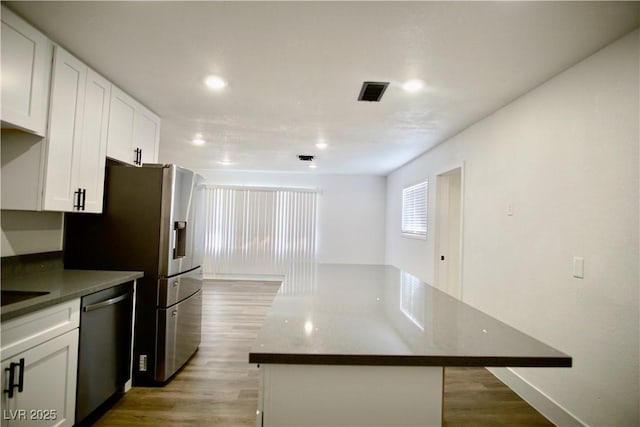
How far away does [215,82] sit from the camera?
2.55 m

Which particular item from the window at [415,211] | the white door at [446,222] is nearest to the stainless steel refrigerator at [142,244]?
the white door at [446,222]

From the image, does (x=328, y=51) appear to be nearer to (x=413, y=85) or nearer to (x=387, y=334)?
(x=413, y=85)

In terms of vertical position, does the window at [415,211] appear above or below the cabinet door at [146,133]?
below

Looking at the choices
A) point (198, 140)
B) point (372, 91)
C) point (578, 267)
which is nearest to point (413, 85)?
point (372, 91)

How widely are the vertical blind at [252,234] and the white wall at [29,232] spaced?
4.76m

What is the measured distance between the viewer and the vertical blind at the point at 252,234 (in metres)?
7.40

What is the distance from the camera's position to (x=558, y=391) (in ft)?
7.43

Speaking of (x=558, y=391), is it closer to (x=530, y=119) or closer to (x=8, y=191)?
(x=530, y=119)

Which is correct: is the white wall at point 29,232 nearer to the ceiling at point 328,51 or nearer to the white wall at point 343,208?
the ceiling at point 328,51

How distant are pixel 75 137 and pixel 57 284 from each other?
0.94 metres

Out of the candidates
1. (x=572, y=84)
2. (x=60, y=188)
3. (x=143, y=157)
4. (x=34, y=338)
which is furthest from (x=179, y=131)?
(x=572, y=84)

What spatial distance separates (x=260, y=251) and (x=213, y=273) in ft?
3.69

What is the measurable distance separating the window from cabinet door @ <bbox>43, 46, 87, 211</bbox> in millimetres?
4139

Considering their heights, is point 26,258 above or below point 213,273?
above
